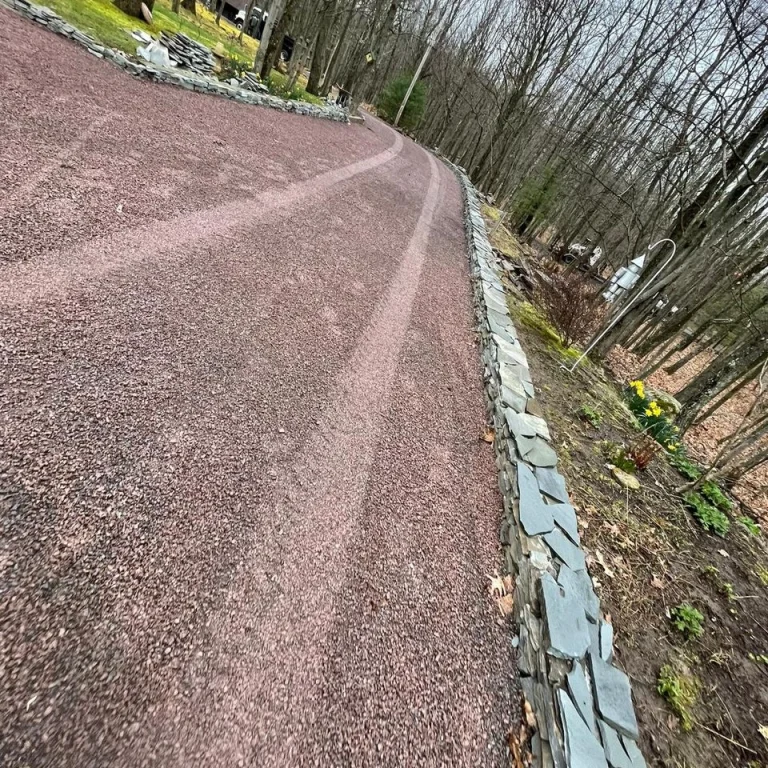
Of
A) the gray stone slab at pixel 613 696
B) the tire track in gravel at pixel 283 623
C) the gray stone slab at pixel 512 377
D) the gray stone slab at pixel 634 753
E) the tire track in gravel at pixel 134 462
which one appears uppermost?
the gray stone slab at pixel 512 377

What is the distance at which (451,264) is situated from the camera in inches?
328

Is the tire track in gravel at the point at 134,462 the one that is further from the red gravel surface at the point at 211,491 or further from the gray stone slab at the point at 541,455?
the gray stone slab at the point at 541,455

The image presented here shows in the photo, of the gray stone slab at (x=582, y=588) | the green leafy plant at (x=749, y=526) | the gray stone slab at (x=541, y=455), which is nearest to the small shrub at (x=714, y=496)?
the green leafy plant at (x=749, y=526)

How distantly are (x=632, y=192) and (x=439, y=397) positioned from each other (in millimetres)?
17979

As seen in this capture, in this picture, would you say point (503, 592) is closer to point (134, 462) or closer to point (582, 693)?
point (582, 693)

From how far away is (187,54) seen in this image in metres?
9.70

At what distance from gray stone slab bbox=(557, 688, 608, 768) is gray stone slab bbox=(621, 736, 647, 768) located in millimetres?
227

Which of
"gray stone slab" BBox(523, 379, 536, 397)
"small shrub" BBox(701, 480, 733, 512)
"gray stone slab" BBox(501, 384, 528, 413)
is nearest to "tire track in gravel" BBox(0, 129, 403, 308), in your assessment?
"gray stone slab" BBox(501, 384, 528, 413)

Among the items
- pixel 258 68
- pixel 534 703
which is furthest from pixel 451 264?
pixel 258 68

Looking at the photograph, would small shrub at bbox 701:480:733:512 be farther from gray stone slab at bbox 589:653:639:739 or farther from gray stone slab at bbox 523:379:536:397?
gray stone slab at bbox 589:653:639:739

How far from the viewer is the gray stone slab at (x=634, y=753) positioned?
2164 mm

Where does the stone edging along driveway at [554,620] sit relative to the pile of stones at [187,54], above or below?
below

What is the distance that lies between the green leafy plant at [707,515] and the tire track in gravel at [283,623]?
182 inches

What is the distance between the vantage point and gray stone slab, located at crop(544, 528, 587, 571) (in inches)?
122
